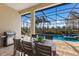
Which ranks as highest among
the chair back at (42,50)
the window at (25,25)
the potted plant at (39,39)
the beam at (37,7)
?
the beam at (37,7)

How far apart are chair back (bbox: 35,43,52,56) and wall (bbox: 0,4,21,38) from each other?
0.46 metres

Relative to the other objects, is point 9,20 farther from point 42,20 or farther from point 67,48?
point 67,48

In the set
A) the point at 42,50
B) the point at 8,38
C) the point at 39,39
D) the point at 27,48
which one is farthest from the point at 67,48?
the point at 8,38

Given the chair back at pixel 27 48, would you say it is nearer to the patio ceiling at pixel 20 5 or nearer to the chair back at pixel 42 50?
the chair back at pixel 42 50

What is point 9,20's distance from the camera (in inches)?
87.7

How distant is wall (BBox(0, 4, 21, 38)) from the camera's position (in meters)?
2.16

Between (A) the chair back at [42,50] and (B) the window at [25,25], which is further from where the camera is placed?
(B) the window at [25,25]

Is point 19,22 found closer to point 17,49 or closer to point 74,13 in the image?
point 17,49

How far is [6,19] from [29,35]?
1.87 ft

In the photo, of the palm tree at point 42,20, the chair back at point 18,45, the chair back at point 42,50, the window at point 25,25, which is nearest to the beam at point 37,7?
the window at point 25,25

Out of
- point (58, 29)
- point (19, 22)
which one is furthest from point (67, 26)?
point (19, 22)

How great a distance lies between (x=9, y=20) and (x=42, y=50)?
91 centimetres

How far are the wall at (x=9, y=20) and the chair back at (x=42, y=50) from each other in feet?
1.52

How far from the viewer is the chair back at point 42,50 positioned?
2.11 m
